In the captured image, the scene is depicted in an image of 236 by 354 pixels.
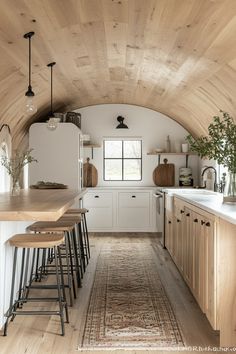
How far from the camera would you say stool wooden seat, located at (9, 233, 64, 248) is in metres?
3.33

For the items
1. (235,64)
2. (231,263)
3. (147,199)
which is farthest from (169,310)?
(147,199)

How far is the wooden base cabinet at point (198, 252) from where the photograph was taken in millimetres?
3166

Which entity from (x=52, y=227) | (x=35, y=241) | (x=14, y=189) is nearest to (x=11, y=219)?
(x=35, y=241)

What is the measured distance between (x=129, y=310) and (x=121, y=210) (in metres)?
4.69

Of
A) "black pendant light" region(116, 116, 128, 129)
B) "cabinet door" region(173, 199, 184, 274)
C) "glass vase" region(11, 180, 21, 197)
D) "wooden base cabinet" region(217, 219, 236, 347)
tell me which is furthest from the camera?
"black pendant light" region(116, 116, 128, 129)

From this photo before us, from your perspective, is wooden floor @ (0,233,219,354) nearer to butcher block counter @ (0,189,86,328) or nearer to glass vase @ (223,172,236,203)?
butcher block counter @ (0,189,86,328)

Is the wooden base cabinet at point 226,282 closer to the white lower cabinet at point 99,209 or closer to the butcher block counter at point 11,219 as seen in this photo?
the butcher block counter at point 11,219

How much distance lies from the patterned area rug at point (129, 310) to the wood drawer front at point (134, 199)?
8.24ft

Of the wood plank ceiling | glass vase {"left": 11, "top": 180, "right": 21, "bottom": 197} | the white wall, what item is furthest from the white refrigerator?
glass vase {"left": 11, "top": 180, "right": 21, "bottom": 197}

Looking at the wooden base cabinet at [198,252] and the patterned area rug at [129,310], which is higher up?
the wooden base cabinet at [198,252]

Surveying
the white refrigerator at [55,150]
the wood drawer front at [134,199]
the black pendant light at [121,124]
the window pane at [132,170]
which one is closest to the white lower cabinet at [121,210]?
the wood drawer front at [134,199]

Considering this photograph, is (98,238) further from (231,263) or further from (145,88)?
(231,263)

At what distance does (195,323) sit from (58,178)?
14.5 ft

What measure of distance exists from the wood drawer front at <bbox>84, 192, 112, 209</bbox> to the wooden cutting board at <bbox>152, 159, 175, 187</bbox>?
1064 millimetres
